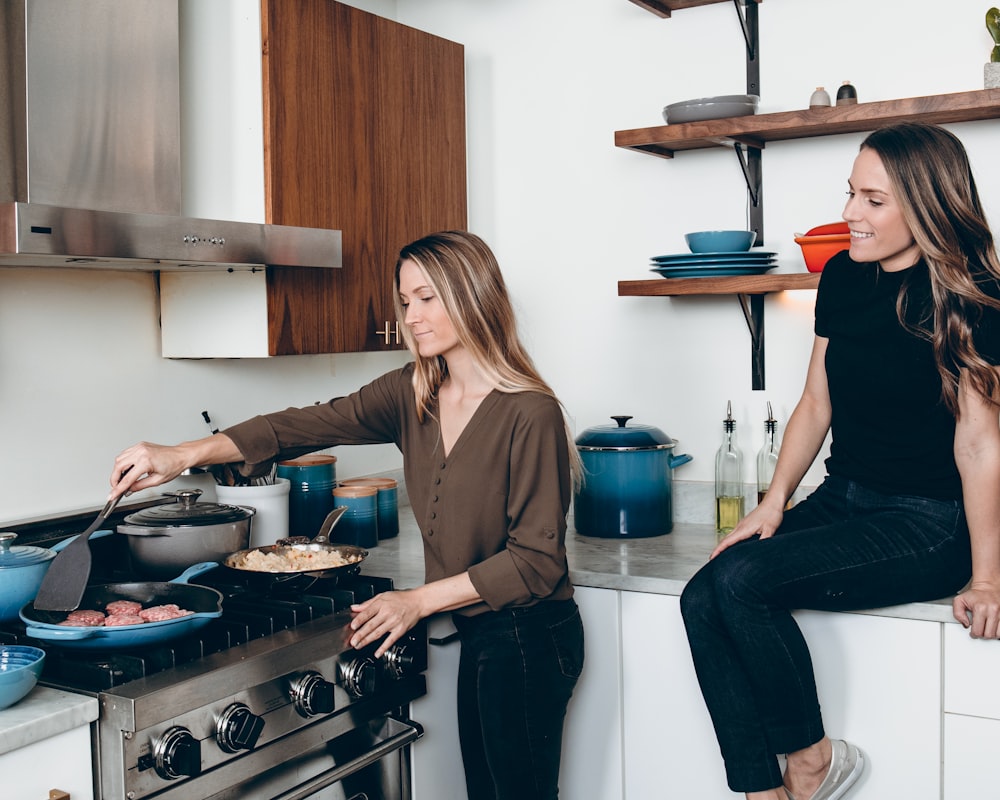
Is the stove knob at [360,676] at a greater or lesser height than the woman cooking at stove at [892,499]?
lesser

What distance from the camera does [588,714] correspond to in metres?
2.26

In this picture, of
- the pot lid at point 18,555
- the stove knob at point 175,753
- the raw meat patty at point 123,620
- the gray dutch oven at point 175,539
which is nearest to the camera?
the stove knob at point 175,753

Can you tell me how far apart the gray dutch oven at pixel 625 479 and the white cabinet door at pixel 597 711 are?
1.08ft

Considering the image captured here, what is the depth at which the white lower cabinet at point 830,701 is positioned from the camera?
1932 millimetres

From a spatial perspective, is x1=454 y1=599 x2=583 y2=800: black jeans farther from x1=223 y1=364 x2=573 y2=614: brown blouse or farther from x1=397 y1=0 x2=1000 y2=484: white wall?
x1=397 y1=0 x2=1000 y2=484: white wall

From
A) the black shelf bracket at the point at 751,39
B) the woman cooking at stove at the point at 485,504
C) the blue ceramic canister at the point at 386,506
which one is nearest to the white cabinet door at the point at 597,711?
the woman cooking at stove at the point at 485,504

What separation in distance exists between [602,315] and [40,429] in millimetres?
1424

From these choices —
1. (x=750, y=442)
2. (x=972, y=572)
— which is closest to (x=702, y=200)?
(x=750, y=442)

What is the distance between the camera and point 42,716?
4.65 feet

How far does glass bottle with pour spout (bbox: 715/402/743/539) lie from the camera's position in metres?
2.59

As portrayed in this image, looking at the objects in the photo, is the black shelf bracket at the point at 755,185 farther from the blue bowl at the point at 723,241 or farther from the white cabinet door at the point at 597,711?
the white cabinet door at the point at 597,711

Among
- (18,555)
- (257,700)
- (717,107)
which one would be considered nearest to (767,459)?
(717,107)

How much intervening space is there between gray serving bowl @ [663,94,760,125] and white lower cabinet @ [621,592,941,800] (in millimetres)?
1083

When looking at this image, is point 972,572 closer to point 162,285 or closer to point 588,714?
point 588,714
